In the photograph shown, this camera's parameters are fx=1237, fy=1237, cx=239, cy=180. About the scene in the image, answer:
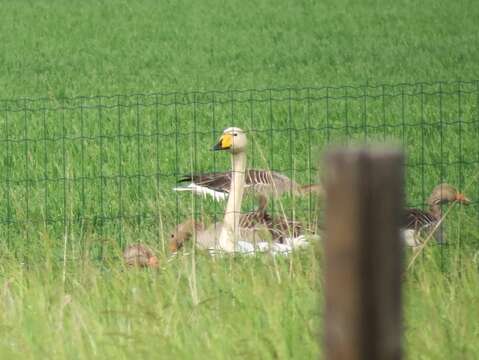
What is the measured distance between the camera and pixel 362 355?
252 centimetres

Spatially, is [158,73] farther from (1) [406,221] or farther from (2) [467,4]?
(1) [406,221]

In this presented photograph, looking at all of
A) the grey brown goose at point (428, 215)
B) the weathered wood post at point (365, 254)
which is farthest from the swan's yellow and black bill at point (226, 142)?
the weathered wood post at point (365, 254)

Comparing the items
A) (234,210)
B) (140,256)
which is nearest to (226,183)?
(234,210)

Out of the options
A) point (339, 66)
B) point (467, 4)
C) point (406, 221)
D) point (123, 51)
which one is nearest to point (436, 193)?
point (406, 221)

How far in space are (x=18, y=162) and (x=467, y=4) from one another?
80.4 ft

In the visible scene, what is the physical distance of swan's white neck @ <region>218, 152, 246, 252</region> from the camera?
800 cm

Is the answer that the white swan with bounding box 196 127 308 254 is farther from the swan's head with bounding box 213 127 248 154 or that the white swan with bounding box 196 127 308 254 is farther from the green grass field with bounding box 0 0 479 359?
the green grass field with bounding box 0 0 479 359

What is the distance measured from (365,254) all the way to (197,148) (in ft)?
40.1

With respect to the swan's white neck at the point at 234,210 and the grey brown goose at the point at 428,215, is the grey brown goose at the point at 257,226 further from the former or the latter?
the grey brown goose at the point at 428,215

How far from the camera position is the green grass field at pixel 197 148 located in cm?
516

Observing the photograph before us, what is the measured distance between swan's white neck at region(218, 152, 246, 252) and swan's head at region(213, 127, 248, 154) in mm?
51

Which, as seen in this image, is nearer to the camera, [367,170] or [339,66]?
[367,170]

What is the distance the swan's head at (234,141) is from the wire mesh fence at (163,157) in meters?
0.24

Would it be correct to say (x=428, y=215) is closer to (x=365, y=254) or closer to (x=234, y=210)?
(x=234, y=210)
